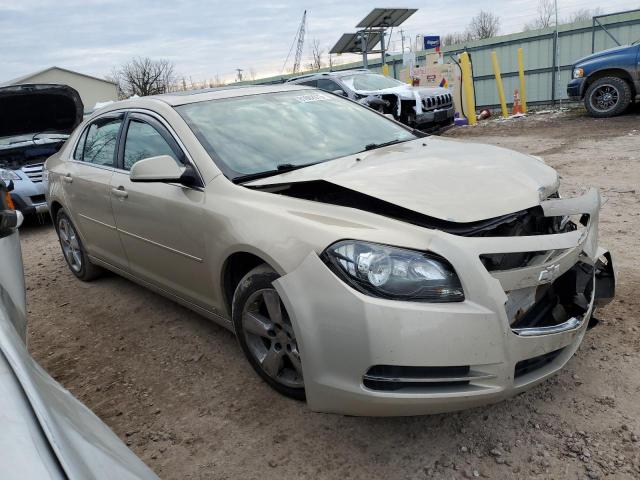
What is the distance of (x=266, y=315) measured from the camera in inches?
102

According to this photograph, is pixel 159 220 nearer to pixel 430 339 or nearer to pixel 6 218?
pixel 6 218

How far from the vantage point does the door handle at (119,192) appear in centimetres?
343

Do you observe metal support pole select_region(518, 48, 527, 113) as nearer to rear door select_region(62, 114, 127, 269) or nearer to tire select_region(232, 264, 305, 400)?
rear door select_region(62, 114, 127, 269)

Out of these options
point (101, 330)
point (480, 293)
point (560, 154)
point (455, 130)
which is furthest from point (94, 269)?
point (455, 130)

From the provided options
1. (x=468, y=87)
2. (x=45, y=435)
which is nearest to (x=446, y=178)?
(x=45, y=435)

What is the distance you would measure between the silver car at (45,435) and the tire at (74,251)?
316 centimetres

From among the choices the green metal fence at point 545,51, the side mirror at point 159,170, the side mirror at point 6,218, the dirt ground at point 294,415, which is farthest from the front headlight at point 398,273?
the green metal fence at point 545,51

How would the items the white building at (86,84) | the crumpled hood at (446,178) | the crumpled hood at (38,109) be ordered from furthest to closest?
the white building at (86,84)
the crumpled hood at (38,109)
the crumpled hood at (446,178)

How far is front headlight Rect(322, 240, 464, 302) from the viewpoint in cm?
197

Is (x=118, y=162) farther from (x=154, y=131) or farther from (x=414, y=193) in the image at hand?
(x=414, y=193)

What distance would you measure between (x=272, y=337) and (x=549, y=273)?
130 cm

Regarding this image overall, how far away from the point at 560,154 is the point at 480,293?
25.0 ft

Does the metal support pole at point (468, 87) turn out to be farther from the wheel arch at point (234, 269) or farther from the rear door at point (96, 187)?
Answer: the wheel arch at point (234, 269)

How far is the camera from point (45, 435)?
3.73 ft
